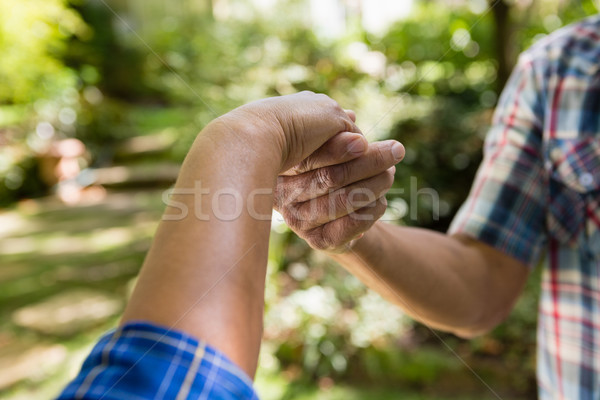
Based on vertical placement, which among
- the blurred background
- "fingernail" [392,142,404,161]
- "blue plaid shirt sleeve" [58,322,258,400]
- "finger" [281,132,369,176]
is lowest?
the blurred background

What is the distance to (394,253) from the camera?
3.83ft

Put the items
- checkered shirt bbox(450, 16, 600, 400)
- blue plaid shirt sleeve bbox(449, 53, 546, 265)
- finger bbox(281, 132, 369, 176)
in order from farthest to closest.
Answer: blue plaid shirt sleeve bbox(449, 53, 546, 265)
checkered shirt bbox(450, 16, 600, 400)
finger bbox(281, 132, 369, 176)

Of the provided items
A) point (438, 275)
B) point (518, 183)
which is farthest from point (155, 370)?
point (518, 183)

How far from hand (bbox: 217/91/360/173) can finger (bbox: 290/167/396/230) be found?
10cm

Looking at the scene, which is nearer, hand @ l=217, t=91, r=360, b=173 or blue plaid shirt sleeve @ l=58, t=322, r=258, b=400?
blue plaid shirt sleeve @ l=58, t=322, r=258, b=400

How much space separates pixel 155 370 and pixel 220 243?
6.3 inches

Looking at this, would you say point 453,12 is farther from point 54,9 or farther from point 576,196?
point 54,9

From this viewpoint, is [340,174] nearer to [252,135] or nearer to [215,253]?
[252,135]

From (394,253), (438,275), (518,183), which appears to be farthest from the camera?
(518,183)

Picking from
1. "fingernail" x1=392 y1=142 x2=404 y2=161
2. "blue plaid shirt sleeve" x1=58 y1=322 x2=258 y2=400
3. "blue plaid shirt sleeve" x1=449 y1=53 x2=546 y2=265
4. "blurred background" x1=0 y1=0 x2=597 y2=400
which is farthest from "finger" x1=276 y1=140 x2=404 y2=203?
"blurred background" x1=0 y1=0 x2=597 y2=400

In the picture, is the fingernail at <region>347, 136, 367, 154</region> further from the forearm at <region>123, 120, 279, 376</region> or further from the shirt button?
the shirt button

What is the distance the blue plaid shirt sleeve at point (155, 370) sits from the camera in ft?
1.64

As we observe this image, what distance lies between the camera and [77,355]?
3680mm

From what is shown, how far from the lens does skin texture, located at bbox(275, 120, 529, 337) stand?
0.94 metres
